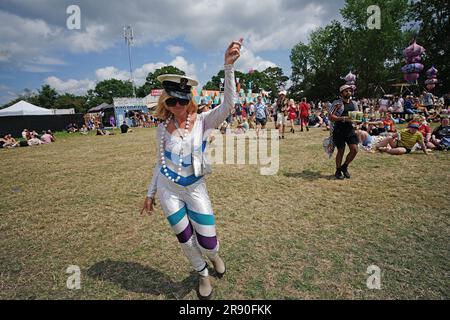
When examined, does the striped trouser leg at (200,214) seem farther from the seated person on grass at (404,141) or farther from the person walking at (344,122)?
the seated person on grass at (404,141)

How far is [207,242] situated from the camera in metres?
2.49

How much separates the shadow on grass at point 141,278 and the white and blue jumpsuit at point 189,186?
0.42 m

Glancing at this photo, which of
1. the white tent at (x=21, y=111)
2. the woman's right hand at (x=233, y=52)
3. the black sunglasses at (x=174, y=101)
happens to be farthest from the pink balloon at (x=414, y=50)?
the white tent at (x=21, y=111)

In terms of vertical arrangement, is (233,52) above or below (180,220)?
above

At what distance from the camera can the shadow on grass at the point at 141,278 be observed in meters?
2.69

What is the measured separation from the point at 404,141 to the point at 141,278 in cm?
870

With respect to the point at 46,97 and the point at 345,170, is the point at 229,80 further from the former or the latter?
the point at 46,97

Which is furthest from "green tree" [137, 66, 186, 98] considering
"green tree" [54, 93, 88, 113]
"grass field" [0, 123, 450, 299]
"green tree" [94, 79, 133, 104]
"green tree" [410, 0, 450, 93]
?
"grass field" [0, 123, 450, 299]

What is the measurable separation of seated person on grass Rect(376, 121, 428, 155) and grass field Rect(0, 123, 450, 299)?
1300 millimetres

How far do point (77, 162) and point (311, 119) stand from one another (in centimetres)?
1472

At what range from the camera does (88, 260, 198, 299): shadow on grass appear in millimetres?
2689

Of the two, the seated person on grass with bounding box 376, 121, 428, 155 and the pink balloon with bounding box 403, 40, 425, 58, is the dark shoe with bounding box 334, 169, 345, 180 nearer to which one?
the seated person on grass with bounding box 376, 121, 428, 155

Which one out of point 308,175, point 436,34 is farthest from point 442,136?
point 436,34
